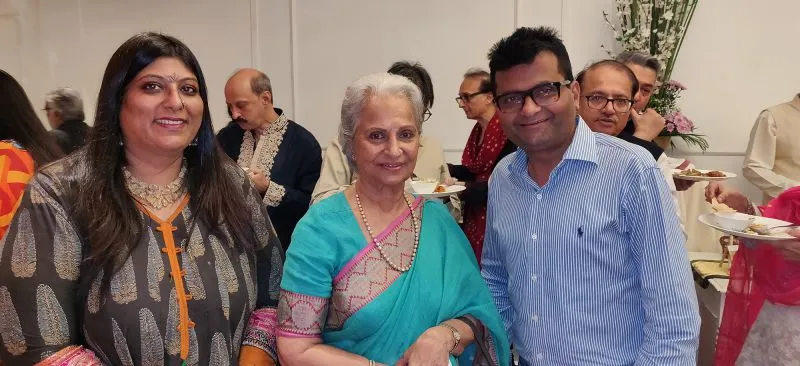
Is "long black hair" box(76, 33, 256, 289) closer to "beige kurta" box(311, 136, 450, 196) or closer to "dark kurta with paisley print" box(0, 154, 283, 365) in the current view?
"dark kurta with paisley print" box(0, 154, 283, 365)

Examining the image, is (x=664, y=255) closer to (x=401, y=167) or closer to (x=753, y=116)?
(x=401, y=167)

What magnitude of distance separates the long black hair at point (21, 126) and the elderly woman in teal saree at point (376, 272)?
152 cm

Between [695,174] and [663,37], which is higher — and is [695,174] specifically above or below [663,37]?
Answer: below

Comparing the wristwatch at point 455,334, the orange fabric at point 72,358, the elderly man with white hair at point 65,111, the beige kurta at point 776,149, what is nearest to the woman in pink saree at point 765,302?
the wristwatch at point 455,334

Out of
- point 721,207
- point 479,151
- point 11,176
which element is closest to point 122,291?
point 11,176

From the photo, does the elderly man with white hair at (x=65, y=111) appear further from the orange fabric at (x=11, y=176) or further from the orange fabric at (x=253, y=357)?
the orange fabric at (x=253, y=357)

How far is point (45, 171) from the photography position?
1.38 m

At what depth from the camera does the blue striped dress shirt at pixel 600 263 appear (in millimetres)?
1330

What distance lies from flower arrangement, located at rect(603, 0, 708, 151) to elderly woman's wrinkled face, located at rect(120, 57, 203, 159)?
11.8ft

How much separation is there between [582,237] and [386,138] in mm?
540

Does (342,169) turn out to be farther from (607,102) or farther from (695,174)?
(695,174)

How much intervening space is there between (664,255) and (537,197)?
0.33 metres

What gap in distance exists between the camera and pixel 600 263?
1.42 meters

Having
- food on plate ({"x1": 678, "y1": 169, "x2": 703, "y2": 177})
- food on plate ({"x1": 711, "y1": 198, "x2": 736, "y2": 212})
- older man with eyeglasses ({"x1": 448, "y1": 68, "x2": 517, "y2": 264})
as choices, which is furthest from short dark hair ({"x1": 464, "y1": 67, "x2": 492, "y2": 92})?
food on plate ({"x1": 711, "y1": 198, "x2": 736, "y2": 212})
